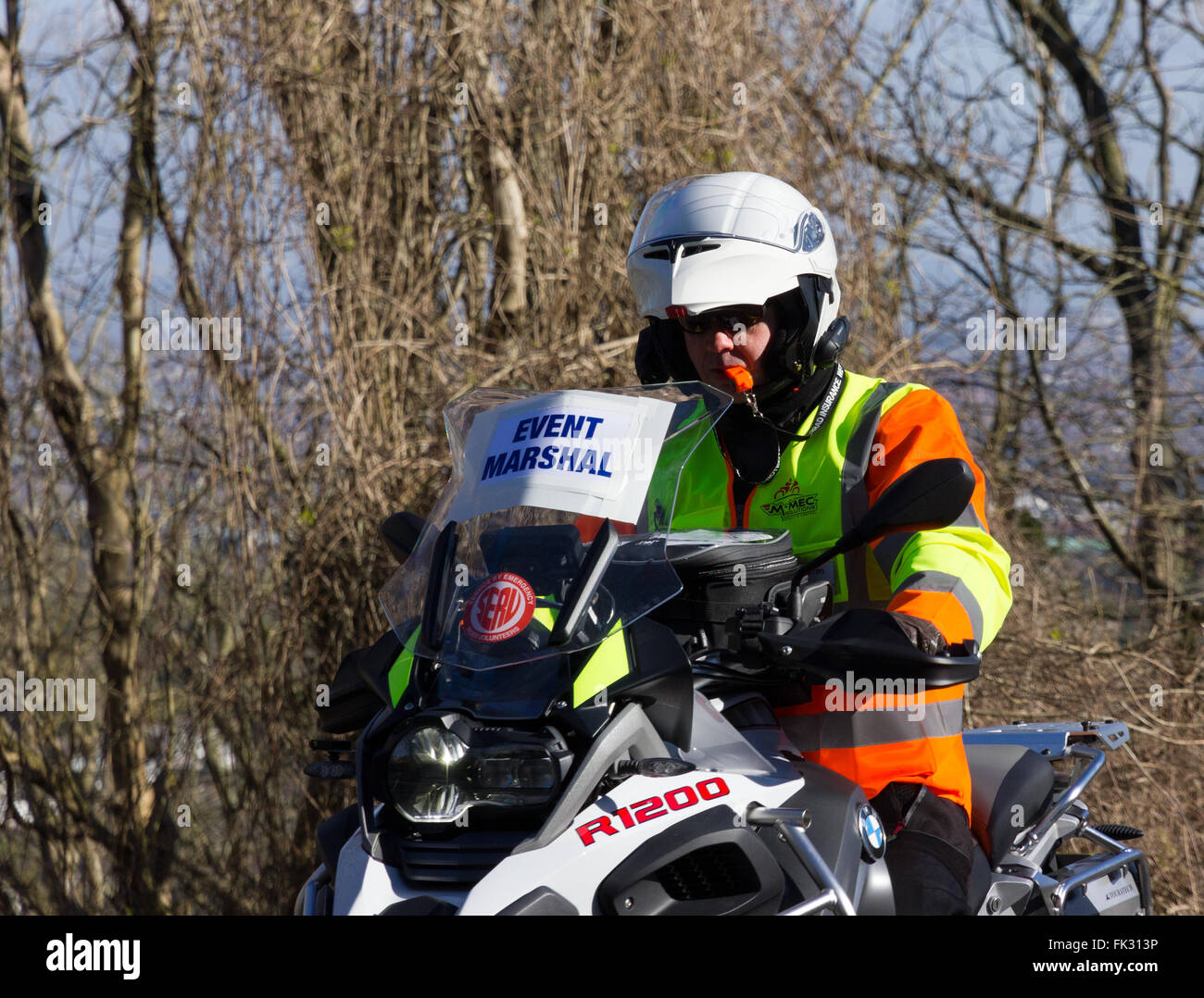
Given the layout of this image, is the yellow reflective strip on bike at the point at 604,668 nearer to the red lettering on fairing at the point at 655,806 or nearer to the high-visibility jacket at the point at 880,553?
the red lettering on fairing at the point at 655,806

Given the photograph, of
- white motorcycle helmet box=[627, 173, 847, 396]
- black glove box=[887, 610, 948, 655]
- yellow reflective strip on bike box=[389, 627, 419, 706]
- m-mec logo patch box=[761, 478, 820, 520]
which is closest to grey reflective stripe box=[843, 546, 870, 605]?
m-mec logo patch box=[761, 478, 820, 520]

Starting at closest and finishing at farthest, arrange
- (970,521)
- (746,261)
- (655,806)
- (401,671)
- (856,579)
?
1. (655,806)
2. (401,671)
3. (970,521)
4. (746,261)
5. (856,579)

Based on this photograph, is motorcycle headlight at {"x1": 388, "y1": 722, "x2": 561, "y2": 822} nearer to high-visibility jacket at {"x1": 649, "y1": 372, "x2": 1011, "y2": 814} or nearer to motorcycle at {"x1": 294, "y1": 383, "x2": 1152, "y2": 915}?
motorcycle at {"x1": 294, "y1": 383, "x2": 1152, "y2": 915}

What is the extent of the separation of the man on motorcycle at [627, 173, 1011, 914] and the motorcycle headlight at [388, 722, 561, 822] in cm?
70

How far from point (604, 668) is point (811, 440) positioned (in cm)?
101

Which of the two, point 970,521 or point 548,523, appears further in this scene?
point 970,521

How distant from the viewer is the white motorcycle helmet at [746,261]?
240cm

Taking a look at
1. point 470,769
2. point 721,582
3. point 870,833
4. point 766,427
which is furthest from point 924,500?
point 766,427

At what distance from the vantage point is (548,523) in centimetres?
180

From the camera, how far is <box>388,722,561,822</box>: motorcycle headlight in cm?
162

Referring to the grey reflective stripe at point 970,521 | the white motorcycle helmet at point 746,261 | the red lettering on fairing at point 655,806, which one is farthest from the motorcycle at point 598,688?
the white motorcycle helmet at point 746,261

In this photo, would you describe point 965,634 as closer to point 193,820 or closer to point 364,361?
point 364,361

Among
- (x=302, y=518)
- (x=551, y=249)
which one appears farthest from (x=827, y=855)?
(x=551, y=249)

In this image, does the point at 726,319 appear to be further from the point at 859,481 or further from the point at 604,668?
the point at 604,668
